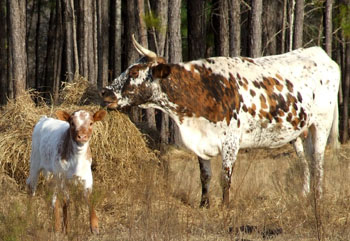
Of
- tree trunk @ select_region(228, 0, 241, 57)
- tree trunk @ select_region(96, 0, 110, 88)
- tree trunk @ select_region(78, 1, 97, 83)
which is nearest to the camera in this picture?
tree trunk @ select_region(228, 0, 241, 57)

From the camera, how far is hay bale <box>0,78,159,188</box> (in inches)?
381

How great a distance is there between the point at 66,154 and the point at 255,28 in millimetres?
6695

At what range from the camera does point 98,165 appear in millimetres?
9758

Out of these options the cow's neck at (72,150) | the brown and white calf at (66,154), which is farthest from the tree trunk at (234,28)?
the cow's neck at (72,150)

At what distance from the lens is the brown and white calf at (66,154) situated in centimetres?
730

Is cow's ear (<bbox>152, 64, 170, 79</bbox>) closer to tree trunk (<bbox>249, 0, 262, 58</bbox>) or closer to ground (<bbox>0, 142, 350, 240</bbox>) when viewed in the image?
ground (<bbox>0, 142, 350, 240</bbox>)

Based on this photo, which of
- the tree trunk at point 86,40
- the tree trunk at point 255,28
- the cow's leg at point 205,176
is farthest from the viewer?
the tree trunk at point 86,40

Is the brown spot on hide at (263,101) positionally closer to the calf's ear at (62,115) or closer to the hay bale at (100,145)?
the hay bale at (100,145)

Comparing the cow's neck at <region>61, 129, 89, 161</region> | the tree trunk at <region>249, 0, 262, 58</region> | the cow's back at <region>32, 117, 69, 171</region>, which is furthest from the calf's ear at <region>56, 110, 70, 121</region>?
the tree trunk at <region>249, 0, 262, 58</region>

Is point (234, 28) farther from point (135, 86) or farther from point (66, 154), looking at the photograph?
point (66, 154)

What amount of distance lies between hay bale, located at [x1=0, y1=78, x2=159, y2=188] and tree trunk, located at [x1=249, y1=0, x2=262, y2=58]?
410cm

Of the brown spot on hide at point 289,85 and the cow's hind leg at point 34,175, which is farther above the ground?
the brown spot on hide at point 289,85

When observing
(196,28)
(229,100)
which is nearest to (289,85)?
(229,100)

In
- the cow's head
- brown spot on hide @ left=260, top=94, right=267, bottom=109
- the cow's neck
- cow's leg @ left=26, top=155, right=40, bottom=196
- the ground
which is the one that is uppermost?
the cow's head
